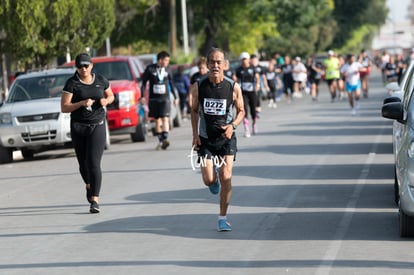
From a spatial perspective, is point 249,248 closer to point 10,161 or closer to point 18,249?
point 18,249

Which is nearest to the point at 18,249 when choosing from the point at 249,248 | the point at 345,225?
the point at 249,248

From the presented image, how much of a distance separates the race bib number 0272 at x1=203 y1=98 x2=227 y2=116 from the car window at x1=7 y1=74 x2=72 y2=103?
11.1 metres

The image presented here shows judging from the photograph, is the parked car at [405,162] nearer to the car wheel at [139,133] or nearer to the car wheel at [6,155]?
the car wheel at [6,155]

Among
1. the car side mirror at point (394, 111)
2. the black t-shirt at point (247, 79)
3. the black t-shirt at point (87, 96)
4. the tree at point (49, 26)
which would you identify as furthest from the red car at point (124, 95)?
the car side mirror at point (394, 111)

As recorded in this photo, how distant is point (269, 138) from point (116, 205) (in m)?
10.2

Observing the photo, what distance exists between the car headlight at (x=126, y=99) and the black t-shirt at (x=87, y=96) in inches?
404

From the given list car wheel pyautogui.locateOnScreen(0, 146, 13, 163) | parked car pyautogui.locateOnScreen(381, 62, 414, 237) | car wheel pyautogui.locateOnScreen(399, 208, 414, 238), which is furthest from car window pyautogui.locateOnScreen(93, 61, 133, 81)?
car wheel pyautogui.locateOnScreen(399, 208, 414, 238)

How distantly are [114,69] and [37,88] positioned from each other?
3.15m

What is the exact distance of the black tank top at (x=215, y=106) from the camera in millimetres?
10930

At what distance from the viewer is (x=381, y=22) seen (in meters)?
104

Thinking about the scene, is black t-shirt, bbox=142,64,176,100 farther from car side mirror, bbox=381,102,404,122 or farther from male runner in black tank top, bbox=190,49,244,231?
car side mirror, bbox=381,102,404,122

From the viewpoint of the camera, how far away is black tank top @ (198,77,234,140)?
1093 centimetres

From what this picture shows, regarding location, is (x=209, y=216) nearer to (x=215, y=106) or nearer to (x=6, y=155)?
(x=215, y=106)

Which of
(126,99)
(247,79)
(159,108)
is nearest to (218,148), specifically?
(159,108)
